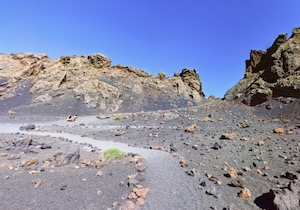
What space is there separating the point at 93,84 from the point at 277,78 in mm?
28158

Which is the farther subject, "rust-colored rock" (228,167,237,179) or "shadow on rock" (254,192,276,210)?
"rust-colored rock" (228,167,237,179)

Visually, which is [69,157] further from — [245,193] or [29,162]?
[245,193]

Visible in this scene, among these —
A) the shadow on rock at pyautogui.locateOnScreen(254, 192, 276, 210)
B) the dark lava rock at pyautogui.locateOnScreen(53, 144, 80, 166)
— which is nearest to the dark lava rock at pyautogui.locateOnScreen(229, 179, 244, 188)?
A: the shadow on rock at pyautogui.locateOnScreen(254, 192, 276, 210)

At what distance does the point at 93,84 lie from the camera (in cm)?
3972

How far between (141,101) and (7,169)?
106ft

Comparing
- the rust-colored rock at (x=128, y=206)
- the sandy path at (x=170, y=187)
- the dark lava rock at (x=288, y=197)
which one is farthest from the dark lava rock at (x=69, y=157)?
the dark lava rock at (x=288, y=197)

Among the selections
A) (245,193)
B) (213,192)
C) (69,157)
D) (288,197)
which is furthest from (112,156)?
(288,197)

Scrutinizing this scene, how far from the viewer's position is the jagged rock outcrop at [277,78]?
932 inches

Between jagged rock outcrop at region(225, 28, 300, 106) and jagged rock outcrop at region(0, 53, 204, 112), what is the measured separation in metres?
13.5

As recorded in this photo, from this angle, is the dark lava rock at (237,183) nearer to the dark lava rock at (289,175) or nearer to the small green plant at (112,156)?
the dark lava rock at (289,175)

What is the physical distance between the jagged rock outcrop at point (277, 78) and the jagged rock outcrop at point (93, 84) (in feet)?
44.3

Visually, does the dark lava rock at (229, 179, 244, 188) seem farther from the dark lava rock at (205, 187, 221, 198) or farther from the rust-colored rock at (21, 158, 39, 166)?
the rust-colored rock at (21, 158, 39, 166)

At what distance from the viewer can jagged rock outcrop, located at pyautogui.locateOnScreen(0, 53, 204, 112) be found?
122 ft

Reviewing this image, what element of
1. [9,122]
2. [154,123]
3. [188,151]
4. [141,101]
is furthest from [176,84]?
[188,151]
